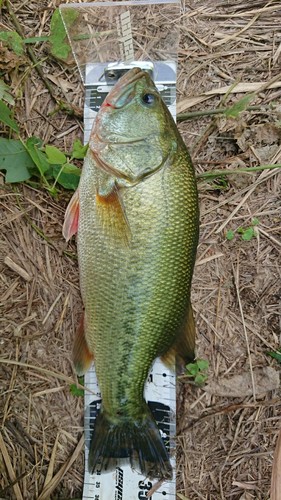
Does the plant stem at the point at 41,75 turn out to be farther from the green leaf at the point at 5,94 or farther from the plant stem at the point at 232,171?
the plant stem at the point at 232,171

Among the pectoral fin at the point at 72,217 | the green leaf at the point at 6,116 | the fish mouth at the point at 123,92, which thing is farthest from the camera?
the green leaf at the point at 6,116

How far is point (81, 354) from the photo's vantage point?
2.51 m

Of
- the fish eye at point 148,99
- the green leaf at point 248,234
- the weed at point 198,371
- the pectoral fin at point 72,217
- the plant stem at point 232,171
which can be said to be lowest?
the weed at point 198,371

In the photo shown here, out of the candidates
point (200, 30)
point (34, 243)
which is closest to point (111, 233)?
point (34, 243)

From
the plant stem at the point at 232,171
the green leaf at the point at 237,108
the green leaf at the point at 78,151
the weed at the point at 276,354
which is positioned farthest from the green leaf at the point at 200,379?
the green leaf at the point at 237,108

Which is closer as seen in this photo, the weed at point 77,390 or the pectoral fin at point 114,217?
the pectoral fin at point 114,217

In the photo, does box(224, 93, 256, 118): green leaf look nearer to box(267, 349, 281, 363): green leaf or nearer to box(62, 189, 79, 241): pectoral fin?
box(62, 189, 79, 241): pectoral fin

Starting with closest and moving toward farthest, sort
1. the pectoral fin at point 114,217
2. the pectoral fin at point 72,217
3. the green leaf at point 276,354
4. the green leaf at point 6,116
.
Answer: the pectoral fin at point 114,217 → the pectoral fin at point 72,217 → the green leaf at point 6,116 → the green leaf at point 276,354

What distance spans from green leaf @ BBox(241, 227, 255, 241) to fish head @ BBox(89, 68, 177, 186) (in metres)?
0.77

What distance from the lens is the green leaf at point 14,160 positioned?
103 inches

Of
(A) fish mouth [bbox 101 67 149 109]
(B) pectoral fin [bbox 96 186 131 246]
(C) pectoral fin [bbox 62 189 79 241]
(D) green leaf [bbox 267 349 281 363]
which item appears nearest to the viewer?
(B) pectoral fin [bbox 96 186 131 246]

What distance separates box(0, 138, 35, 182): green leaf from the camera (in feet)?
8.61

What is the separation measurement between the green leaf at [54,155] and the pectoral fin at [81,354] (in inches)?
32.0

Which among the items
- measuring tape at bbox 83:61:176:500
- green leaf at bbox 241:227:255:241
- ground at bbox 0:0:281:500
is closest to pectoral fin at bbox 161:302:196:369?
measuring tape at bbox 83:61:176:500
